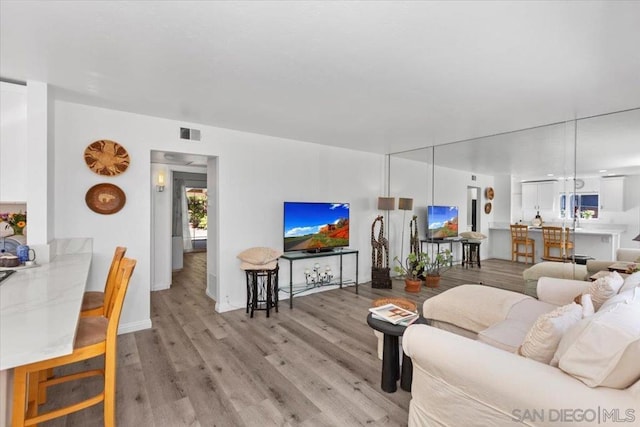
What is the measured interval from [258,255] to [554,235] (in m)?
3.77

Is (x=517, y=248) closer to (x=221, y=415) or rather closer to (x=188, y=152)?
(x=221, y=415)

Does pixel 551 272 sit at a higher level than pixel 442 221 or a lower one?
lower

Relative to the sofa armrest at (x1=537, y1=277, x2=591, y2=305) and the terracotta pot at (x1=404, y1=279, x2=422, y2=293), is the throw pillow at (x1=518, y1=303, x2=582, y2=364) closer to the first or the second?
the sofa armrest at (x1=537, y1=277, x2=591, y2=305)

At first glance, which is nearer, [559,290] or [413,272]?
[559,290]

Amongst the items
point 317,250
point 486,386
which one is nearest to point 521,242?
point 317,250

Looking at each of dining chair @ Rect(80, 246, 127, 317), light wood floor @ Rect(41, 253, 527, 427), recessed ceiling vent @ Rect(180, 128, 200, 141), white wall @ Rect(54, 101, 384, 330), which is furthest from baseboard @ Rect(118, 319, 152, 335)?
recessed ceiling vent @ Rect(180, 128, 200, 141)

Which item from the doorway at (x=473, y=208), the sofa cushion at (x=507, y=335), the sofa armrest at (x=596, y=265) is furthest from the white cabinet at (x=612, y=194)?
the sofa cushion at (x=507, y=335)

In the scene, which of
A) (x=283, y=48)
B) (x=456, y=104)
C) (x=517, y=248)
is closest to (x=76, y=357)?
(x=283, y=48)

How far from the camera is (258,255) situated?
3842 millimetres

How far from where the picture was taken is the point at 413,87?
2.55 m

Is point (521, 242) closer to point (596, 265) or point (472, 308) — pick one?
point (596, 265)

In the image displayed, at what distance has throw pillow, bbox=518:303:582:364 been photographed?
1465mm

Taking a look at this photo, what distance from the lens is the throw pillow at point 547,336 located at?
146cm

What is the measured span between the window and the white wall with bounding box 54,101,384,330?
279cm
